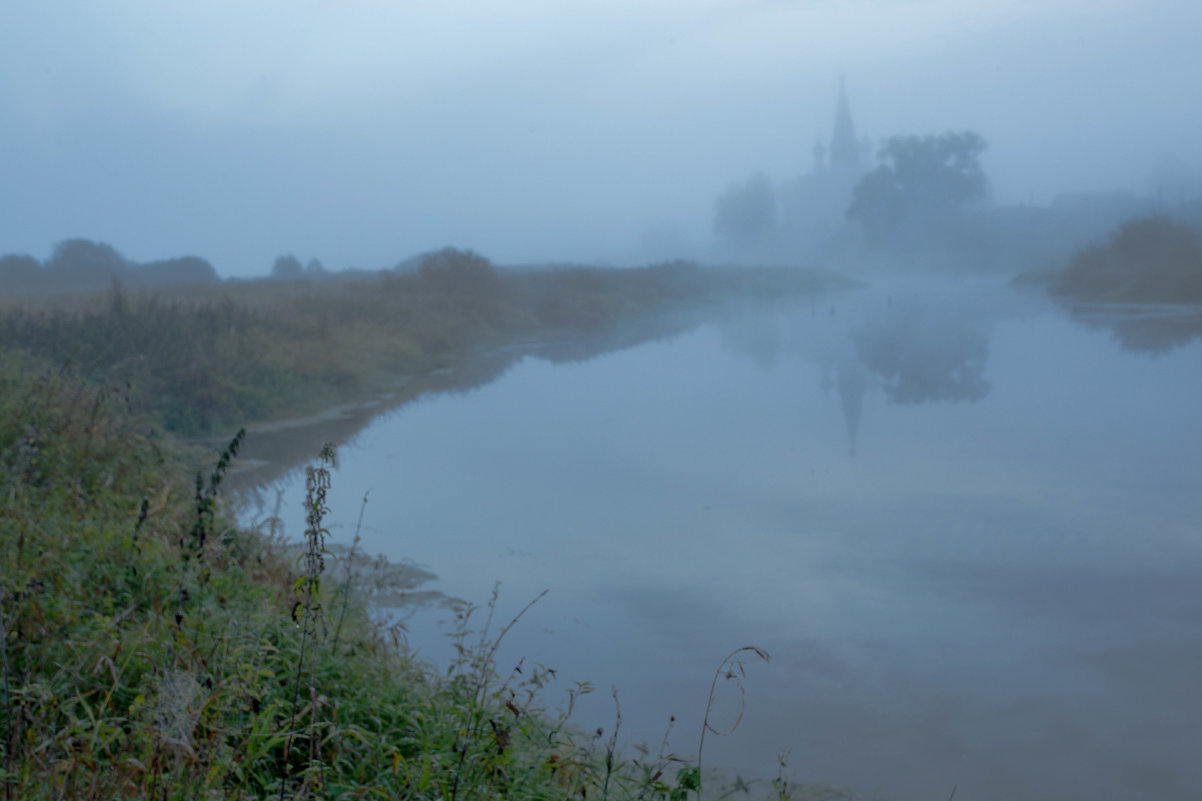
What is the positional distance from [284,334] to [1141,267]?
102ft

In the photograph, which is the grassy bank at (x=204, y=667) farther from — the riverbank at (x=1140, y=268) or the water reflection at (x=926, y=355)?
the riverbank at (x=1140, y=268)

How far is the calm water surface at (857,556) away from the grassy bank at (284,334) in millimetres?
2228

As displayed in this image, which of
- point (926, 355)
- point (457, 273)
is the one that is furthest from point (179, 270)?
point (926, 355)

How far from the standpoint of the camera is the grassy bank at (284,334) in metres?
13.1

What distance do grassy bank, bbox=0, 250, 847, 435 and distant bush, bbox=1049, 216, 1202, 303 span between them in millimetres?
17266

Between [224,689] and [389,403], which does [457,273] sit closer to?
[389,403]

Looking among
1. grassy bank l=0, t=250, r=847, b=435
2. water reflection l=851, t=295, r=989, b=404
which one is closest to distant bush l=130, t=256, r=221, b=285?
grassy bank l=0, t=250, r=847, b=435

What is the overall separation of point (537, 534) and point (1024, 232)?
68230 mm

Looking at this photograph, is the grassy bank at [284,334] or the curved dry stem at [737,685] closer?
the curved dry stem at [737,685]

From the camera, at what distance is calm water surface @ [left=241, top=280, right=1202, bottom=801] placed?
15.4 feet

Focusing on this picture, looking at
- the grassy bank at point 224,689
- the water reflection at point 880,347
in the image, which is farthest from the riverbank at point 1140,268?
the grassy bank at point 224,689

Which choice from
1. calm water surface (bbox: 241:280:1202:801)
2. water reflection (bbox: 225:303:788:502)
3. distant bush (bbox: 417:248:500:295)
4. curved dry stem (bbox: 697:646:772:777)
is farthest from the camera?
distant bush (bbox: 417:248:500:295)

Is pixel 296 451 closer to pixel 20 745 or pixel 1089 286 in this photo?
pixel 20 745

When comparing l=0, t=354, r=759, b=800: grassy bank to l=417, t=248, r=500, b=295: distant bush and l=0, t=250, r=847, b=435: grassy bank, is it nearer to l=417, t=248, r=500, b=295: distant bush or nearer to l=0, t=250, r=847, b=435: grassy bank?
l=0, t=250, r=847, b=435: grassy bank
